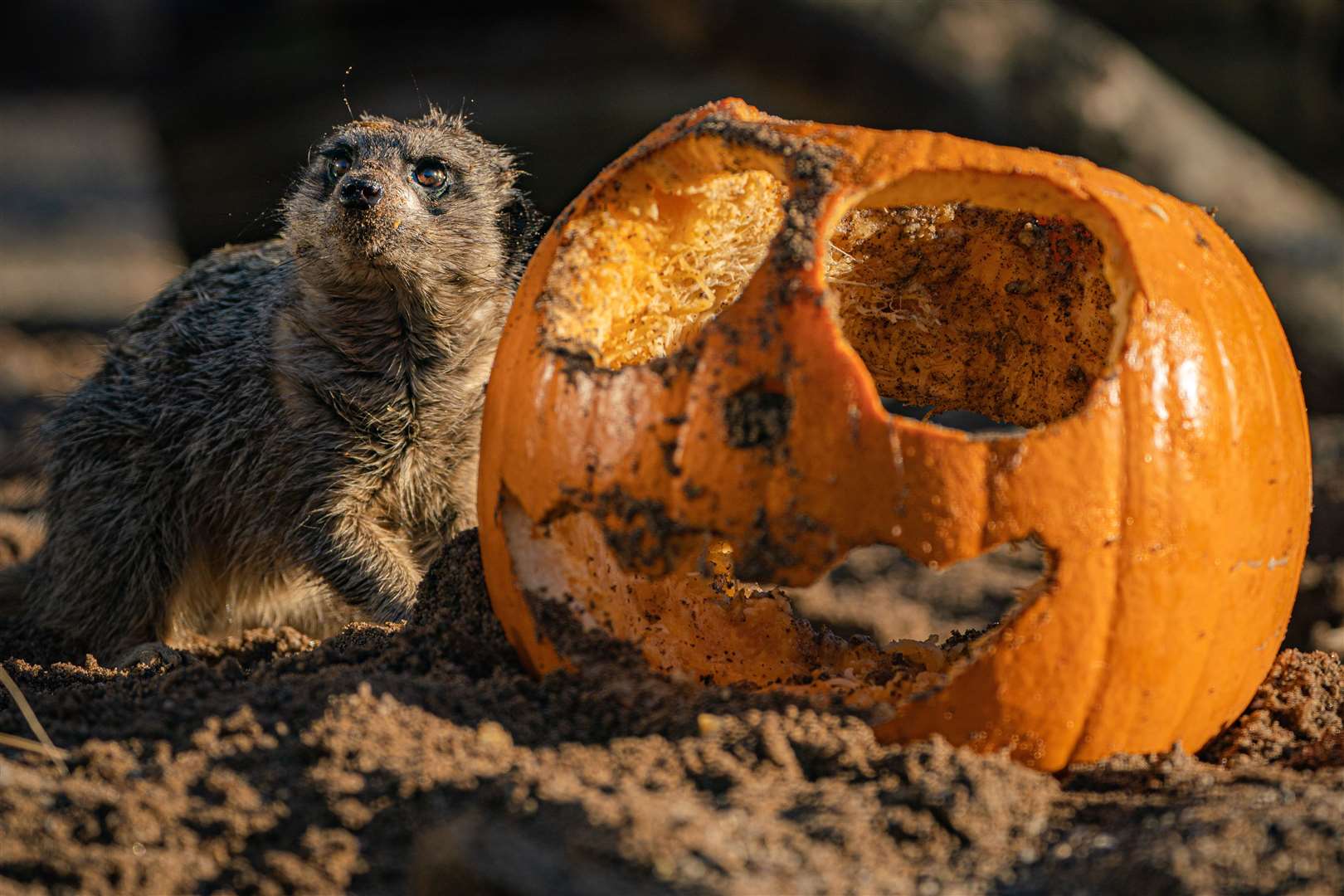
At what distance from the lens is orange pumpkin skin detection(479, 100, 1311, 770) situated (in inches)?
91.7

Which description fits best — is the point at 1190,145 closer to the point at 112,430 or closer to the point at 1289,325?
the point at 1289,325

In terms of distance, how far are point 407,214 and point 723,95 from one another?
5117 millimetres

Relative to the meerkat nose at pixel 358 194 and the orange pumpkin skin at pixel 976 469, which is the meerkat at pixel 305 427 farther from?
the orange pumpkin skin at pixel 976 469

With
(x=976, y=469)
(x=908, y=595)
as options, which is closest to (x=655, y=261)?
(x=976, y=469)

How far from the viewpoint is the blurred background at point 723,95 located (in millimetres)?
6789

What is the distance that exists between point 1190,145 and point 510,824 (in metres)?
6.03

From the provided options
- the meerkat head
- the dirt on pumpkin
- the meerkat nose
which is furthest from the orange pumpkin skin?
the meerkat head

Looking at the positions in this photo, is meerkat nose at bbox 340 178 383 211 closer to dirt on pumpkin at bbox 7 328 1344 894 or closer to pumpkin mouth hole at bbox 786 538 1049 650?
pumpkin mouth hole at bbox 786 538 1049 650

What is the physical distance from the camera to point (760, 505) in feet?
7.74

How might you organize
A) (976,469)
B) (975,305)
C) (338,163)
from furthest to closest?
(338,163)
(975,305)
(976,469)

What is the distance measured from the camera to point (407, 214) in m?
4.47

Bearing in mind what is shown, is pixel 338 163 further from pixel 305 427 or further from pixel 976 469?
pixel 976 469

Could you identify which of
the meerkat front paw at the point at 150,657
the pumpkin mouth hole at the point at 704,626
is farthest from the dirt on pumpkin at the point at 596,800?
the meerkat front paw at the point at 150,657

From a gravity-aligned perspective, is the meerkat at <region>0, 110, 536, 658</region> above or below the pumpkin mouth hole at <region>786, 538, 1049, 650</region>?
above
